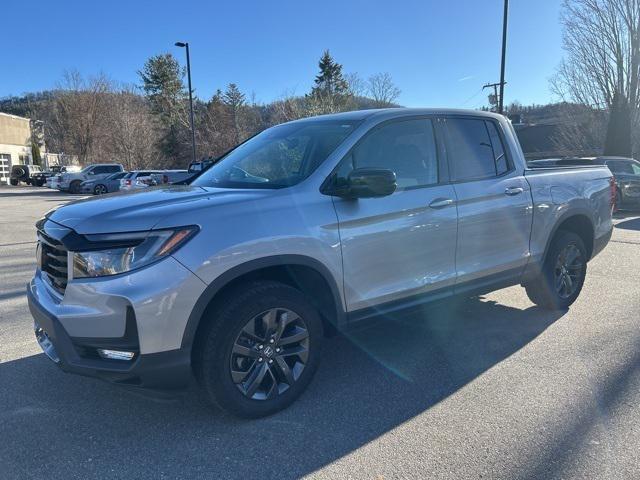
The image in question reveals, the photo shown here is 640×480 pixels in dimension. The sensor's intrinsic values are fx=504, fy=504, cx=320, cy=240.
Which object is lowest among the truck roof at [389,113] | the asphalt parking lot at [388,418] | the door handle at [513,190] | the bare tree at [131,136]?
the asphalt parking lot at [388,418]

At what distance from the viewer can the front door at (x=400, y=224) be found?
3.38m

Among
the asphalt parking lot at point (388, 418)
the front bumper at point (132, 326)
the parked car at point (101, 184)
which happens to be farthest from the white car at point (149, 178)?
the front bumper at point (132, 326)

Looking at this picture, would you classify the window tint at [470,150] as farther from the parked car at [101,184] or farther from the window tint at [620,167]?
the parked car at [101,184]

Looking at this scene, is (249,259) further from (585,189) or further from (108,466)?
(585,189)

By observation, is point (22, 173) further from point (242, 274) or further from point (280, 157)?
point (242, 274)

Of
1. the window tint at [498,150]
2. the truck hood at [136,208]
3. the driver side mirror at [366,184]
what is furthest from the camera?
the window tint at [498,150]

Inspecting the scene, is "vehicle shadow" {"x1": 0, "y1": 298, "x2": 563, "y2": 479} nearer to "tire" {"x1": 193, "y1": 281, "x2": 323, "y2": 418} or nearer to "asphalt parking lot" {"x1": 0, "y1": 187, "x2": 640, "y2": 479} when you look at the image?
"asphalt parking lot" {"x1": 0, "y1": 187, "x2": 640, "y2": 479}

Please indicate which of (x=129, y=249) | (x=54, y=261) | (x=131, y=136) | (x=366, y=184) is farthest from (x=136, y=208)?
(x=131, y=136)

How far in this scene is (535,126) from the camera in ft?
158

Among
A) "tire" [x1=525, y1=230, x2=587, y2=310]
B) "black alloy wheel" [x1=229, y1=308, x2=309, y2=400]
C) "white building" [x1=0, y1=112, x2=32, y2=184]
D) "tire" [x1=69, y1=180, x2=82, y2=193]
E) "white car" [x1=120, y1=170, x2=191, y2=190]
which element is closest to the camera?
"black alloy wheel" [x1=229, y1=308, x2=309, y2=400]

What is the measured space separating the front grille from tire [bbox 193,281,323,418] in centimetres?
87

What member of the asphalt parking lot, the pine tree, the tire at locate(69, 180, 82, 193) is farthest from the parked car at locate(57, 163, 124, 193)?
the asphalt parking lot

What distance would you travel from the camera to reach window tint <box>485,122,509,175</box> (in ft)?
14.9

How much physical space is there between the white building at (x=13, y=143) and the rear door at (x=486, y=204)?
191 ft
